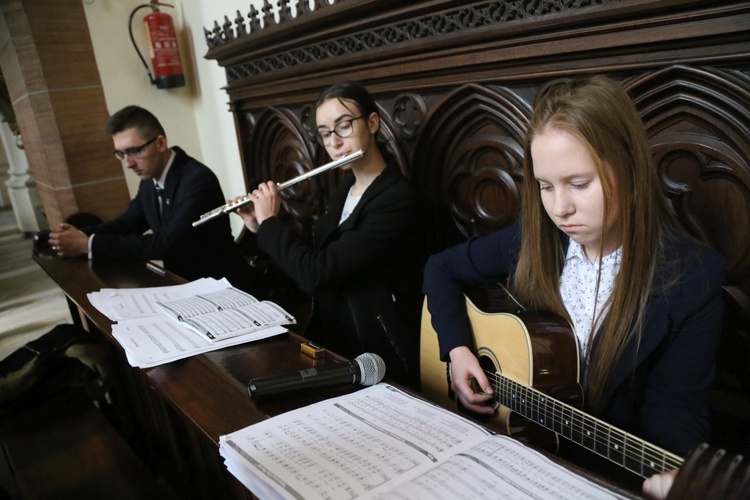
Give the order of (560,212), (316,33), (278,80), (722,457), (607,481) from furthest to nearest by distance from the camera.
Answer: (278,80) → (316,33) → (560,212) → (607,481) → (722,457)

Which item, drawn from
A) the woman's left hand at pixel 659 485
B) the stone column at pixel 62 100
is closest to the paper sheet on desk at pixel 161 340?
the woman's left hand at pixel 659 485

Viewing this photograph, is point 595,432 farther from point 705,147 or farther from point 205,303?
point 205,303

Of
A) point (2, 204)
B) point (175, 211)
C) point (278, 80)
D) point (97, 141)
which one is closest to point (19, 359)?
point (175, 211)

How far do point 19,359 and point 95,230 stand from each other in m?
0.98

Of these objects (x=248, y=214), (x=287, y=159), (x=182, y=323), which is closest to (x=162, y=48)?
(x=287, y=159)

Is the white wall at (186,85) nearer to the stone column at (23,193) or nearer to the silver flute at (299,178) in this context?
the silver flute at (299,178)

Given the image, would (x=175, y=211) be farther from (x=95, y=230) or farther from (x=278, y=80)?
(x=278, y=80)

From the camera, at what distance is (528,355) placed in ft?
3.40

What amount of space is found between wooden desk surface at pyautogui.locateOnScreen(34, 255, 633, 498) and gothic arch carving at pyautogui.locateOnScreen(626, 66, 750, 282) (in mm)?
737

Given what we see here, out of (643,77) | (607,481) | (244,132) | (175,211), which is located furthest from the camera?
(244,132)

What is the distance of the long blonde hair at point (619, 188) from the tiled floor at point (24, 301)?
3.47 metres

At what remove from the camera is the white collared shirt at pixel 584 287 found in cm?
102

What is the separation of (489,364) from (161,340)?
745mm

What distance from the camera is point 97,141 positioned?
3.18 meters
